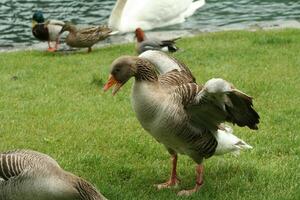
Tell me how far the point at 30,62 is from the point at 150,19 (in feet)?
17.0

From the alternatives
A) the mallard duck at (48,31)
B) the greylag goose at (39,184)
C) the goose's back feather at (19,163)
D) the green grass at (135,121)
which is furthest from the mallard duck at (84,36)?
the greylag goose at (39,184)

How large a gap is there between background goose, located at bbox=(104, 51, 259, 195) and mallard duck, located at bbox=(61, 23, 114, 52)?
7.13 m

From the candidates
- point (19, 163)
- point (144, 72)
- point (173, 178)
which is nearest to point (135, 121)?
point (173, 178)

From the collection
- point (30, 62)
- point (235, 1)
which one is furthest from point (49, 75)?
point (235, 1)

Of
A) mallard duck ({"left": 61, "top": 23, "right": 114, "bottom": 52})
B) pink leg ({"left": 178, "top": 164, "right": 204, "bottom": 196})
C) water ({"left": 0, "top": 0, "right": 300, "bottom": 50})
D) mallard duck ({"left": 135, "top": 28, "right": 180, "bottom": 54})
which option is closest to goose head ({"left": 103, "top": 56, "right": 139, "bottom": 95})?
pink leg ({"left": 178, "top": 164, "right": 204, "bottom": 196})

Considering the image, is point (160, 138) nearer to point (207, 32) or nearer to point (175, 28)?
point (207, 32)

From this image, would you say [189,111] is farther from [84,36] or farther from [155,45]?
[84,36]

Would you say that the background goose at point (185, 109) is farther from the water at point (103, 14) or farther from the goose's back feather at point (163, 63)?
the water at point (103, 14)

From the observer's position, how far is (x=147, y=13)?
15.8 m

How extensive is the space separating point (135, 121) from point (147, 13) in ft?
27.8

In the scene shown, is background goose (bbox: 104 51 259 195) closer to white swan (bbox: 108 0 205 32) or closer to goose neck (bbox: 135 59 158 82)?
goose neck (bbox: 135 59 158 82)

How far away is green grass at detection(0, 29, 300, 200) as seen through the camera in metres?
5.88

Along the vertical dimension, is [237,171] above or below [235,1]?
above

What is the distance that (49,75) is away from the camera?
34.0 feet
